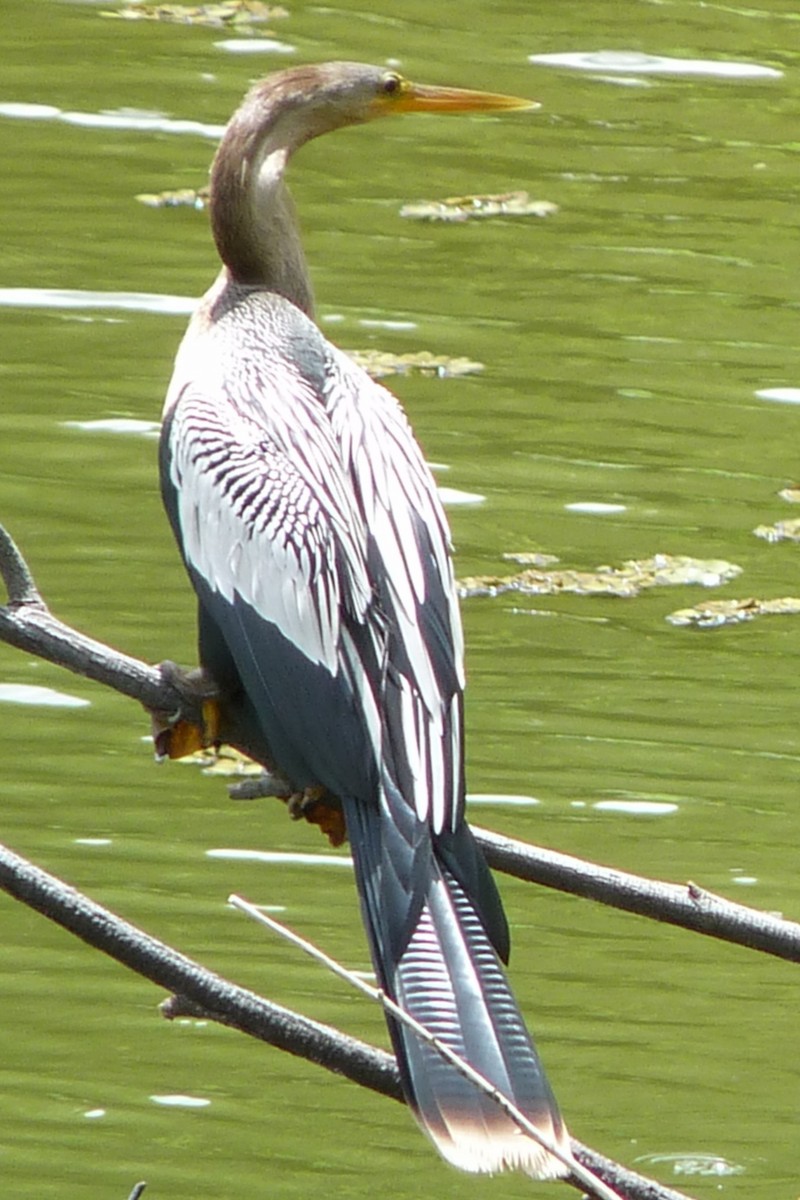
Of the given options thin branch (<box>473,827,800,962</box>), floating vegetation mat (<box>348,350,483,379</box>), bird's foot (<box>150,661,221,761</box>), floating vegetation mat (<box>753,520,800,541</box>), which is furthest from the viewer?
floating vegetation mat (<box>348,350,483,379</box>)

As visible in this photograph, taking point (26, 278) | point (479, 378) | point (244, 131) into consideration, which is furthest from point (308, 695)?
point (26, 278)

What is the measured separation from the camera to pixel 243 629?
3297mm

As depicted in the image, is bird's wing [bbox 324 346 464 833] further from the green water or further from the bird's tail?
the green water

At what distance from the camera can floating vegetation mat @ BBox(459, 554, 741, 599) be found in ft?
21.2

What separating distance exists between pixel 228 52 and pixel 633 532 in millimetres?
3258

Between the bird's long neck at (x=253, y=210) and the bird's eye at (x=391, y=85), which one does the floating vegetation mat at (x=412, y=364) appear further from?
the bird's long neck at (x=253, y=210)

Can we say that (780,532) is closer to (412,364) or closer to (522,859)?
(412,364)

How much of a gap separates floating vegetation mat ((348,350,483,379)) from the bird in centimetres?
304

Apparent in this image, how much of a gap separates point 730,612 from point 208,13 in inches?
161

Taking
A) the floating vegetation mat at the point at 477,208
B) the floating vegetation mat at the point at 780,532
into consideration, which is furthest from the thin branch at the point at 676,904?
the floating vegetation mat at the point at 477,208

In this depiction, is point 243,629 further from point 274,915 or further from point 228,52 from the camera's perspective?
point 228,52

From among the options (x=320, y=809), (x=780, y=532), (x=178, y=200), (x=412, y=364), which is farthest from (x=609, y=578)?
(x=320, y=809)

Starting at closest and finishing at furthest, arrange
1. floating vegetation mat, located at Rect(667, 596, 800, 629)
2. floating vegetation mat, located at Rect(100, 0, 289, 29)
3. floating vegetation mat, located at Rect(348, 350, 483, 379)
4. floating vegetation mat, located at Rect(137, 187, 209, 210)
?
floating vegetation mat, located at Rect(667, 596, 800, 629) → floating vegetation mat, located at Rect(348, 350, 483, 379) → floating vegetation mat, located at Rect(137, 187, 209, 210) → floating vegetation mat, located at Rect(100, 0, 289, 29)

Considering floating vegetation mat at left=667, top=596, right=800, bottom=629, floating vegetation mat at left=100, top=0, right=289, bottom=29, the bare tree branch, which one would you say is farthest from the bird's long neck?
floating vegetation mat at left=100, top=0, right=289, bottom=29
